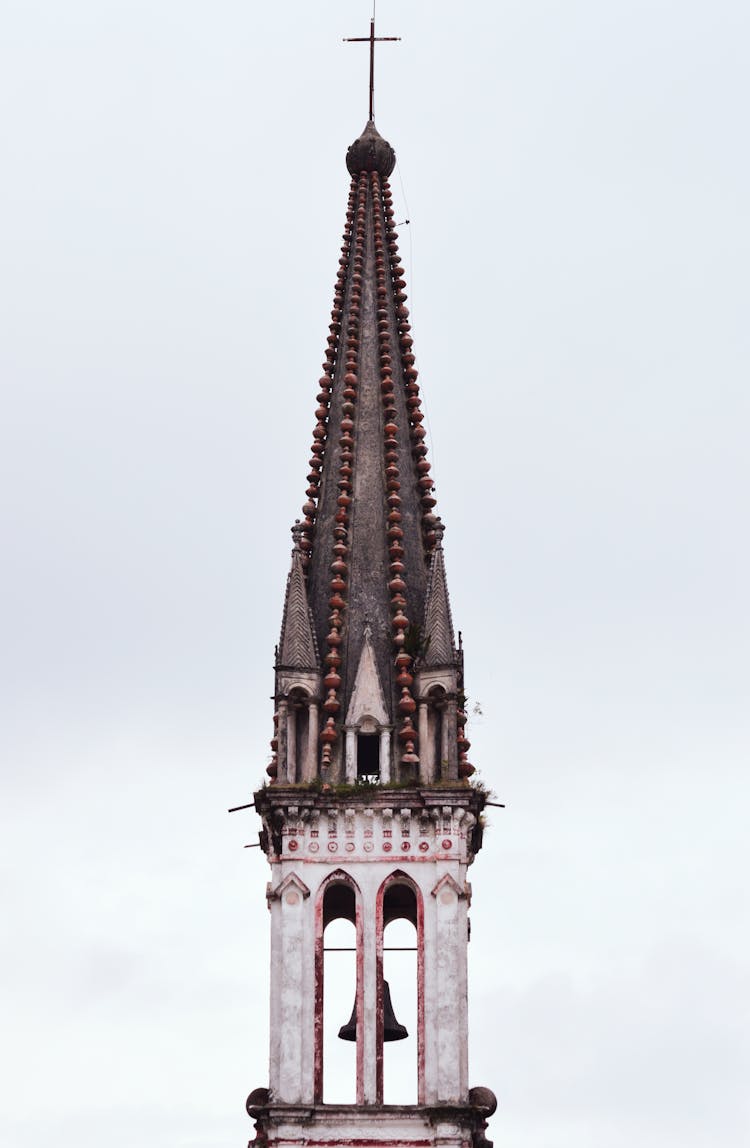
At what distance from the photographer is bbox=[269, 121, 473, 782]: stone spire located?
52406 millimetres

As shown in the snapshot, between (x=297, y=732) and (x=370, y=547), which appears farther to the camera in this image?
(x=370, y=547)

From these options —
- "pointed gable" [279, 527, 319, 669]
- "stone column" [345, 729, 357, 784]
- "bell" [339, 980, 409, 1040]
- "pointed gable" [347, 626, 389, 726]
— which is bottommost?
"bell" [339, 980, 409, 1040]

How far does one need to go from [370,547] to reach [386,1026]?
8211 mm

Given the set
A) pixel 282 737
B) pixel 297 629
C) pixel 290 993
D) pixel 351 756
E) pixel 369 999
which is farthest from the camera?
pixel 297 629

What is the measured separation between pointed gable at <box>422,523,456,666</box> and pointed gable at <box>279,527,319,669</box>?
189 centimetres

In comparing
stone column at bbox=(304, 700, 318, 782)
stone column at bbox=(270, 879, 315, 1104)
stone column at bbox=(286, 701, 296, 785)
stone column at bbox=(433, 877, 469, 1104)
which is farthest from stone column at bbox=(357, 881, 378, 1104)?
stone column at bbox=(286, 701, 296, 785)

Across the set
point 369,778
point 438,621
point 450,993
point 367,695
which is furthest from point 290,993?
point 438,621

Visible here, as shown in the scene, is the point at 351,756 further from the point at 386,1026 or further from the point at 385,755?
the point at 386,1026

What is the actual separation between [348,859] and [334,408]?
880 cm

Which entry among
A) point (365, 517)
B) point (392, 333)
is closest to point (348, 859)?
point (365, 517)

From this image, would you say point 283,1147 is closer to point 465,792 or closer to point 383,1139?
point 383,1139

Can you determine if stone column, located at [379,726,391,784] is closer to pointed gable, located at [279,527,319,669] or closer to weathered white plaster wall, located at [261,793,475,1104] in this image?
weathered white plaster wall, located at [261,793,475,1104]

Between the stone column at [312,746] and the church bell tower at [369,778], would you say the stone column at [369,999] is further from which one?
the stone column at [312,746]

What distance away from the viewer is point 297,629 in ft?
174
